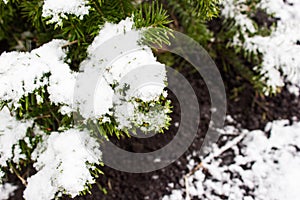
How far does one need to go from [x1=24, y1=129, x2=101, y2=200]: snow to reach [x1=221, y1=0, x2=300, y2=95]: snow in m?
0.66

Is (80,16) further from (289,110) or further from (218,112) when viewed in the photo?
(289,110)

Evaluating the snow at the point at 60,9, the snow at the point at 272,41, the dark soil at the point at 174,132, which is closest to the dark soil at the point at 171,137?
the dark soil at the point at 174,132

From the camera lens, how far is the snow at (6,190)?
1.27m

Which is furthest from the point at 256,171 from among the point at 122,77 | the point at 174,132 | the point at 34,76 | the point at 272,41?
the point at 34,76

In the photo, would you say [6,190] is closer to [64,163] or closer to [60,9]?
[64,163]

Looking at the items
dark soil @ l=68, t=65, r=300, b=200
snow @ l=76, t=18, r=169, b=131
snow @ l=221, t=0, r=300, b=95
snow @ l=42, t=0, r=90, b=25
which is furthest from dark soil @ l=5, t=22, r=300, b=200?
snow @ l=42, t=0, r=90, b=25

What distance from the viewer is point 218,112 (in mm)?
1526

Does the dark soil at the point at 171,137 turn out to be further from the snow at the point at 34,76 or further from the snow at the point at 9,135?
the snow at the point at 34,76

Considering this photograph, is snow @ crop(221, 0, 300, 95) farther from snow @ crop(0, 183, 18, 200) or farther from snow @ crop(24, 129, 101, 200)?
snow @ crop(0, 183, 18, 200)

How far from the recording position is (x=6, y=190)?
1282mm

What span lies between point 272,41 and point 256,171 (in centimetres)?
45

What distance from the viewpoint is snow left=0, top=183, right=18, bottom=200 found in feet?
4.17

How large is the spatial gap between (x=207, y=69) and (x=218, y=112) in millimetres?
175

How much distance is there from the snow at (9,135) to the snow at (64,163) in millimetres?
53
